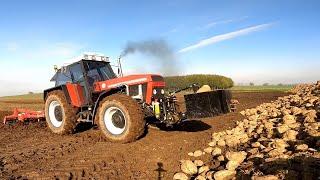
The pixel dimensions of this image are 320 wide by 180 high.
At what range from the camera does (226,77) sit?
188 feet

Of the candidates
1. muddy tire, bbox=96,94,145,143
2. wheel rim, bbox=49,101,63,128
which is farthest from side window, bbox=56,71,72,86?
muddy tire, bbox=96,94,145,143

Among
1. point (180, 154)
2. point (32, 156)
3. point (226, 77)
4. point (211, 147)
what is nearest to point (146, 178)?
point (180, 154)

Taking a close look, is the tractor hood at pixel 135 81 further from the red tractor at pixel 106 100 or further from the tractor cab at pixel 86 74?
the tractor cab at pixel 86 74

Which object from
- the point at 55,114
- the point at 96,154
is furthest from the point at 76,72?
the point at 96,154

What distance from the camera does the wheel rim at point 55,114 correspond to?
1180cm

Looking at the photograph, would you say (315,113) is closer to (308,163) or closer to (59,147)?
(308,163)

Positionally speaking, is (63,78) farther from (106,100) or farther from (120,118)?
(120,118)

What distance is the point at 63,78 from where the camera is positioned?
38.9 ft

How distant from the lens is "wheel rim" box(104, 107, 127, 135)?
31.1 ft

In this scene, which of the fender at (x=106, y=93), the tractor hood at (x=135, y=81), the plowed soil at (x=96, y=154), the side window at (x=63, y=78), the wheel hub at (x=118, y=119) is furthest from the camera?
the side window at (x=63, y=78)

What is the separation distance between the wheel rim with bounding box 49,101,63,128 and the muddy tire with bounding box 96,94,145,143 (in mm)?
2377

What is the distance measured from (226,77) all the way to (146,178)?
51643 millimetres

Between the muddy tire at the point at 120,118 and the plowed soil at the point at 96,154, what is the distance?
0.81 ft

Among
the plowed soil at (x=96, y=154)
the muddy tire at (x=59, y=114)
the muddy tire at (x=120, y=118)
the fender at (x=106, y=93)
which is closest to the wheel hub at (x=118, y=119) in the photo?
the muddy tire at (x=120, y=118)
